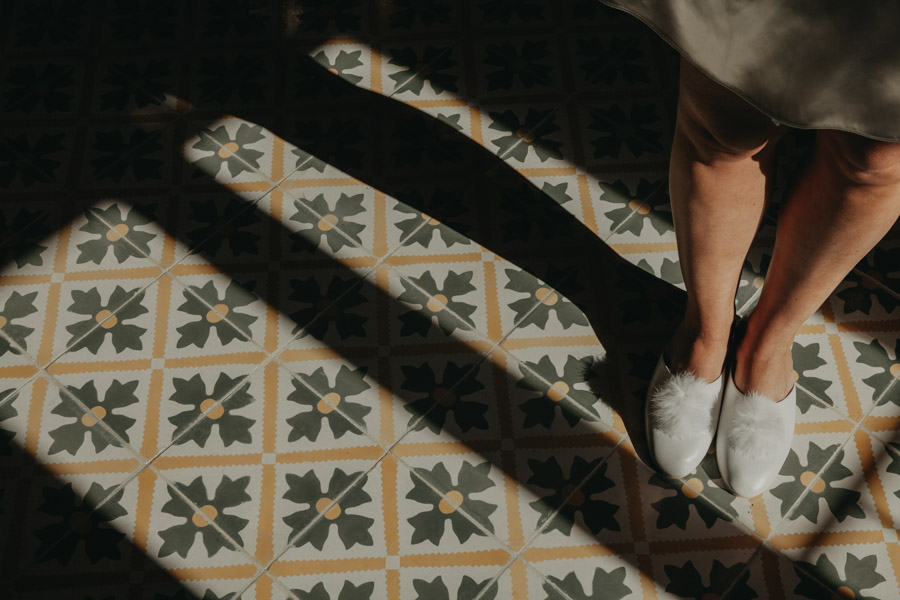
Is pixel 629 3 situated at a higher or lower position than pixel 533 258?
higher

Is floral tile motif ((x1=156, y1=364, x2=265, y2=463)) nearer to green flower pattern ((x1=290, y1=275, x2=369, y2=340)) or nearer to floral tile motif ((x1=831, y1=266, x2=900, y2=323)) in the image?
green flower pattern ((x1=290, y1=275, x2=369, y2=340))

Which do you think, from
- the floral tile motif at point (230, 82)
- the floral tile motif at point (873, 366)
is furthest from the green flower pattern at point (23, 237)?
the floral tile motif at point (873, 366)

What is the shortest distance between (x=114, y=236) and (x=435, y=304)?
605 millimetres

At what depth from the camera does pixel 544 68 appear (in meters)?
1.57

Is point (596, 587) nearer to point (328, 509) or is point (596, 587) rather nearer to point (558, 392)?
point (558, 392)

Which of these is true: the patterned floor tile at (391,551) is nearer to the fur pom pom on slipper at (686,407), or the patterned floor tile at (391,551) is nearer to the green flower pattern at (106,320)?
the fur pom pom on slipper at (686,407)

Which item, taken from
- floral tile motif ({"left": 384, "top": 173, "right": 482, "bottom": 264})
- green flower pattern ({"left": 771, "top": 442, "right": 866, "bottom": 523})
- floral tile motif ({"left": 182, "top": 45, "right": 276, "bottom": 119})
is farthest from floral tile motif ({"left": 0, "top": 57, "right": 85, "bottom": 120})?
green flower pattern ({"left": 771, "top": 442, "right": 866, "bottom": 523})

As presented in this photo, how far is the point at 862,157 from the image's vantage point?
69 cm

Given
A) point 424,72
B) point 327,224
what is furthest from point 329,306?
point 424,72

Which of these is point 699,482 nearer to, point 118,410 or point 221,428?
point 221,428

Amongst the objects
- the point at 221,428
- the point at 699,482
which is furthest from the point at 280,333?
the point at 699,482

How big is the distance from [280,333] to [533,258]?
46 cm

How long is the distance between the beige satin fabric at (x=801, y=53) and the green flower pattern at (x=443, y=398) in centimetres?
70

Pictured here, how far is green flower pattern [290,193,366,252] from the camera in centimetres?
138
